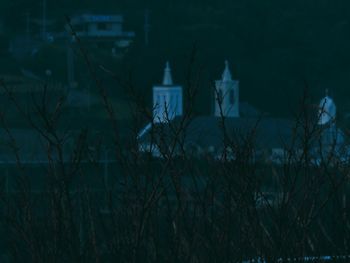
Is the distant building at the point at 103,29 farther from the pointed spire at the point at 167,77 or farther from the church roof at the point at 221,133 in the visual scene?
the church roof at the point at 221,133

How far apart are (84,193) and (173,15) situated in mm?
30542

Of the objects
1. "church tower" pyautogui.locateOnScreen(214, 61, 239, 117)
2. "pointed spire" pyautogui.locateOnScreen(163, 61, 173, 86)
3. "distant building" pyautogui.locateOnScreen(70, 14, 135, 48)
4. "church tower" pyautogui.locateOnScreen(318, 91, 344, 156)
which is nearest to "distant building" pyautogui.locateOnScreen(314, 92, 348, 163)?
"church tower" pyautogui.locateOnScreen(318, 91, 344, 156)

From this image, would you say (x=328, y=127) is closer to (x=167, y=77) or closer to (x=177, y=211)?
(x=177, y=211)

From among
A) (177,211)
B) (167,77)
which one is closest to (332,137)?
(177,211)

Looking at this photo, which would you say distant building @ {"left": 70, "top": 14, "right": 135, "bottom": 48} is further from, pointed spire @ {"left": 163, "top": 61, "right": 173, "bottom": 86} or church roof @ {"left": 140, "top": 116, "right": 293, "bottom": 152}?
church roof @ {"left": 140, "top": 116, "right": 293, "bottom": 152}

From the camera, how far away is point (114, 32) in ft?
102

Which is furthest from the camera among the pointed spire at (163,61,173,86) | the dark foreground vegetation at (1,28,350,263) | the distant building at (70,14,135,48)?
the distant building at (70,14,135,48)

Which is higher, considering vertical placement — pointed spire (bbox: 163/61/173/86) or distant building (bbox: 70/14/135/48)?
distant building (bbox: 70/14/135/48)

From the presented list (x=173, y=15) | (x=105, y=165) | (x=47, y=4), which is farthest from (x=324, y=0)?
(x=105, y=165)

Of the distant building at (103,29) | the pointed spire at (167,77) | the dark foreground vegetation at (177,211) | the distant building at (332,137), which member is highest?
the distant building at (103,29)

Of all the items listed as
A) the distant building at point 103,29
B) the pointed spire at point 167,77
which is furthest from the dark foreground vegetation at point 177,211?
the distant building at point 103,29

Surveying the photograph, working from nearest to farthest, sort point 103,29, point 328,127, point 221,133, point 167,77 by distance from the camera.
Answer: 1. point 328,127
2. point 221,133
3. point 167,77
4. point 103,29

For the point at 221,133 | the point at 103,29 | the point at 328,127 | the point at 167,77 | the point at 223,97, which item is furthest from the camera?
the point at 103,29

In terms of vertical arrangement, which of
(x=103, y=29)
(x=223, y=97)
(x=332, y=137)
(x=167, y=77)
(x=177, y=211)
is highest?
(x=103, y=29)
